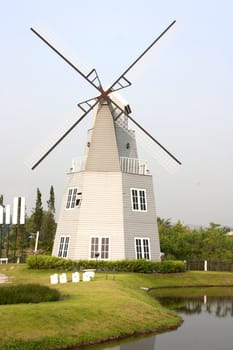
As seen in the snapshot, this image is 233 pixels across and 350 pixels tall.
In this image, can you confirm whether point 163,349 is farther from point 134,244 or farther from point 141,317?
point 134,244

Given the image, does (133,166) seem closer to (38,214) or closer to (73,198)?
(73,198)

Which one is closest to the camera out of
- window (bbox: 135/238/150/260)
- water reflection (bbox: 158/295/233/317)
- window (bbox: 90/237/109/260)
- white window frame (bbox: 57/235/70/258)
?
water reflection (bbox: 158/295/233/317)

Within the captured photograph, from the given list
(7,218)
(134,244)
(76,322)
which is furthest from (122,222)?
(76,322)

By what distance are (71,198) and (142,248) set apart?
560cm

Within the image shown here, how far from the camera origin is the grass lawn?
1324cm

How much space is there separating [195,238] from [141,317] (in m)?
32.9

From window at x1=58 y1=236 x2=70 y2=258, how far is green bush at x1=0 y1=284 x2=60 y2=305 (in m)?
14.1

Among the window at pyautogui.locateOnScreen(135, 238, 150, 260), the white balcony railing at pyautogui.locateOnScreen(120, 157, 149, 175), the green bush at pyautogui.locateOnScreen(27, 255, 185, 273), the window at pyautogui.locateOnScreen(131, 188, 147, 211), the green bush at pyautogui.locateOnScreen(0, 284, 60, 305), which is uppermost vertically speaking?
the white balcony railing at pyautogui.locateOnScreen(120, 157, 149, 175)

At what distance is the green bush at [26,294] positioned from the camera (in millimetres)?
16203

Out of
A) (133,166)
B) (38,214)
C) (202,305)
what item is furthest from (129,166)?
(38,214)

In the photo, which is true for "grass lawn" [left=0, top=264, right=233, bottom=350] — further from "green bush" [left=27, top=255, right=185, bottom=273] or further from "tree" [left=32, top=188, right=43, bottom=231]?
"tree" [left=32, top=188, right=43, bottom=231]

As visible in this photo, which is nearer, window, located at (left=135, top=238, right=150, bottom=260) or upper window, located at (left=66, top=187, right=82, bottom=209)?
window, located at (left=135, top=238, right=150, bottom=260)

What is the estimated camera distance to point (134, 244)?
102 feet

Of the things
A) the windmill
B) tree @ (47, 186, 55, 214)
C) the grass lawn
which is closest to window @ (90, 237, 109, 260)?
the windmill
